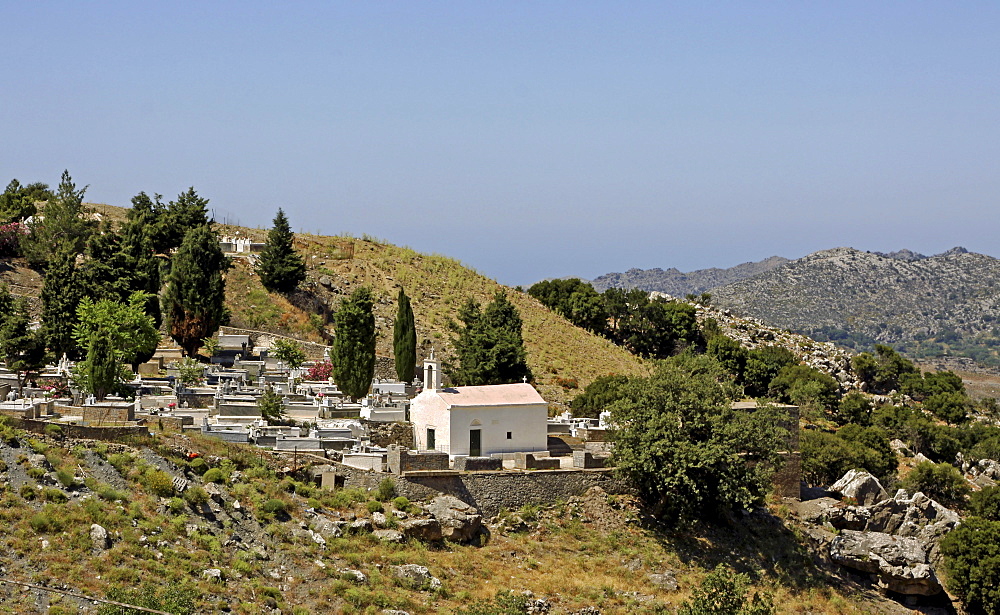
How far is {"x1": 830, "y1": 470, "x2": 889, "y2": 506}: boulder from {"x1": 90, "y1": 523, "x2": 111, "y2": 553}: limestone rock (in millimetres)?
29557

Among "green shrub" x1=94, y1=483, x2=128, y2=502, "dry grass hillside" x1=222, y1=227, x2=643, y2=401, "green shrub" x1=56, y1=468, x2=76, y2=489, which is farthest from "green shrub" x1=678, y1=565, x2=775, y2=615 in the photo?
"dry grass hillside" x1=222, y1=227, x2=643, y2=401

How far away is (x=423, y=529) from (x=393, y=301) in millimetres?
39437

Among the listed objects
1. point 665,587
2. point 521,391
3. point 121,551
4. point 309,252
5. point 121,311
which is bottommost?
point 665,587

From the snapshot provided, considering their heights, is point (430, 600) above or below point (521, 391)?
below

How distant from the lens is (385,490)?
35.1 meters

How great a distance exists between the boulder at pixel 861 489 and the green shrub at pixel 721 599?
14317 millimetres

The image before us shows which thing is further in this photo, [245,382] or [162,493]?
[245,382]

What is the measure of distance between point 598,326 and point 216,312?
35905mm

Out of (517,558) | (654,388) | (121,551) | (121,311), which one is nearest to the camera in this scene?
(121,551)

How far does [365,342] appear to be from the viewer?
158 feet

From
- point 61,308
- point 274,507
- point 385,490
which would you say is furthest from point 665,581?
point 61,308

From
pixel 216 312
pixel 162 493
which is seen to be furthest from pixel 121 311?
pixel 162 493

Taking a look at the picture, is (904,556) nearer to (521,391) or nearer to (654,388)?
(654,388)

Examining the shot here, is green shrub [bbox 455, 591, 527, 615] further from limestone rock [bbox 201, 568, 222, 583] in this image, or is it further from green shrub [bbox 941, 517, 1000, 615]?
green shrub [bbox 941, 517, 1000, 615]
